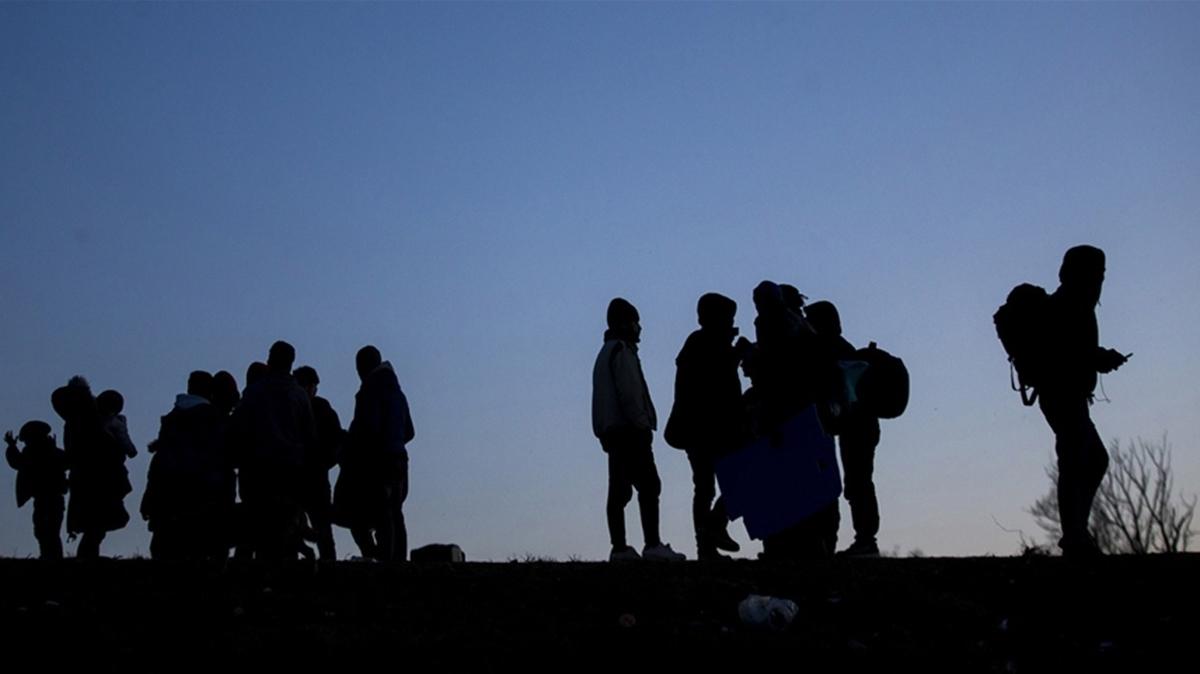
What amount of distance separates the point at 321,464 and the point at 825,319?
4299mm

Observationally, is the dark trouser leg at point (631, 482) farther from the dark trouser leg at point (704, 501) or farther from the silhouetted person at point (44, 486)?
the silhouetted person at point (44, 486)

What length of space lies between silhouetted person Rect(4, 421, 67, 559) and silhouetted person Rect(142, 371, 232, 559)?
213 centimetres

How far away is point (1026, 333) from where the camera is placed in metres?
11.8

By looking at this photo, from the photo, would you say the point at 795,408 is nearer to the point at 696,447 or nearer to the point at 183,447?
the point at 696,447

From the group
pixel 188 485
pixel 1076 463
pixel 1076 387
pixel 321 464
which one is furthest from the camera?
pixel 321 464

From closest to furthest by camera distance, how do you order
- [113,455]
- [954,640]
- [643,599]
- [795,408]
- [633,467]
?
[954,640] < [643,599] < [795,408] < [633,467] < [113,455]

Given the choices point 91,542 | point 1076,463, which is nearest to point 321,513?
point 91,542

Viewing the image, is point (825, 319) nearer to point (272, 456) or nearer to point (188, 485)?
point (272, 456)

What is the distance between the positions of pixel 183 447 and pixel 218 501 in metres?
0.52

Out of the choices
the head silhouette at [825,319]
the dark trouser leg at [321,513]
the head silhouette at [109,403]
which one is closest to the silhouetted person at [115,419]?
the head silhouette at [109,403]

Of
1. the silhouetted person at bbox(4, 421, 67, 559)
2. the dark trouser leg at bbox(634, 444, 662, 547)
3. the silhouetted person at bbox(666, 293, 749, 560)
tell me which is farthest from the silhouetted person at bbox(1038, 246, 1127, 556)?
the silhouetted person at bbox(4, 421, 67, 559)

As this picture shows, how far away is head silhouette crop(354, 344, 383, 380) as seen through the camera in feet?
47.3

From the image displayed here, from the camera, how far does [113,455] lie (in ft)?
49.5

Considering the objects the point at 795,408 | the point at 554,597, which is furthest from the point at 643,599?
the point at 795,408
